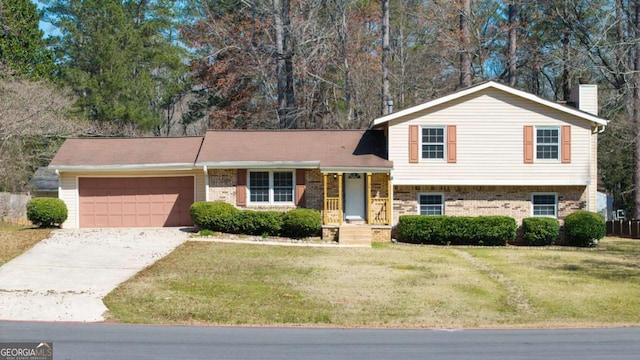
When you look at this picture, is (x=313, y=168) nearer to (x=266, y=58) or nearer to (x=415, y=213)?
(x=415, y=213)

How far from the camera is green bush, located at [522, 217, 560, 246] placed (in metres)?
28.5

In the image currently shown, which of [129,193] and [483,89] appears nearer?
[483,89]

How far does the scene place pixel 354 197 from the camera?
98.3 ft

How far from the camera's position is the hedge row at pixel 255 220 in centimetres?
2794

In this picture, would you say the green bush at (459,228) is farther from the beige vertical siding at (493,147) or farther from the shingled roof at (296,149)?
the shingled roof at (296,149)

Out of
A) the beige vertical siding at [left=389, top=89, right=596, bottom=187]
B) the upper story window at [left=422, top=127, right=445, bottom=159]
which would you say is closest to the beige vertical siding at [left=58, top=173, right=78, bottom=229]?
the beige vertical siding at [left=389, top=89, right=596, bottom=187]

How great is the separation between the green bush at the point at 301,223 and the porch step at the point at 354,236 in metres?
0.99

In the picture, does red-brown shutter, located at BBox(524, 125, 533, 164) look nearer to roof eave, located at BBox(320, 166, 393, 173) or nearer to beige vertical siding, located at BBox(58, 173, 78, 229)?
roof eave, located at BBox(320, 166, 393, 173)

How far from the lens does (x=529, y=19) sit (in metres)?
44.8

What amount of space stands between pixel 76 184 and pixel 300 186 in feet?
29.7

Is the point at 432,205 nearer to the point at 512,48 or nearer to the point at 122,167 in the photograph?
the point at 122,167

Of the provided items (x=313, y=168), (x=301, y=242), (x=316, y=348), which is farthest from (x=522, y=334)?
(x=313, y=168)

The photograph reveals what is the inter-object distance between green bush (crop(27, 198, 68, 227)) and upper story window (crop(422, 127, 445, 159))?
45.7 ft

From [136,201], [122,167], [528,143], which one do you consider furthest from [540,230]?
[122,167]
